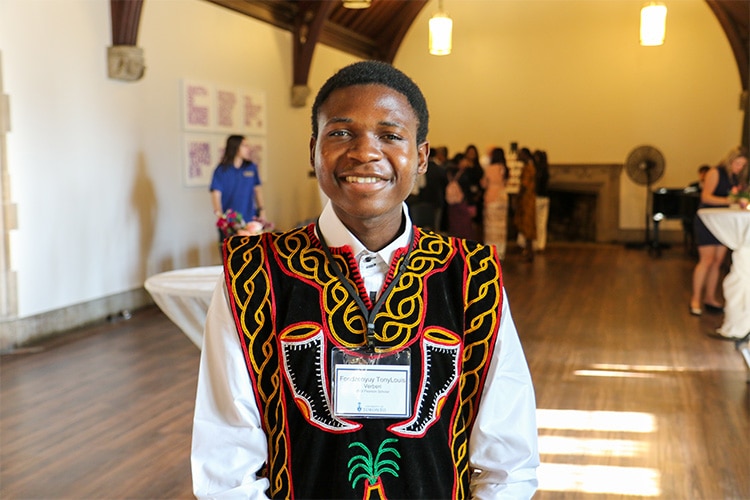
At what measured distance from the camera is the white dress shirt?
4.37 ft

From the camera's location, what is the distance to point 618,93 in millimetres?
14539

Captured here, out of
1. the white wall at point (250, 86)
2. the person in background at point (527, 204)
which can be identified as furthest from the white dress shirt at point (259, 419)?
the person in background at point (527, 204)

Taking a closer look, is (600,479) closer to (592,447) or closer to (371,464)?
(592,447)

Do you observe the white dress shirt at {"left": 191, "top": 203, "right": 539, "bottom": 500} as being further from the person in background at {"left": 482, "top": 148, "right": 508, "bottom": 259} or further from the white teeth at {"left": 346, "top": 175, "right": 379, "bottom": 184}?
the person in background at {"left": 482, "top": 148, "right": 508, "bottom": 259}

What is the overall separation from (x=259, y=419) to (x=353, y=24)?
13198 mm

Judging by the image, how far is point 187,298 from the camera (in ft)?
12.4

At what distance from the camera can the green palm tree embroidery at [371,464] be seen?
1.33m

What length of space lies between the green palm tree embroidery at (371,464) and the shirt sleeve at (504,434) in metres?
0.15

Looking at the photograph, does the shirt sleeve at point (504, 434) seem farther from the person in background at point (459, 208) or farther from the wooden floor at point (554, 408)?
the person in background at point (459, 208)

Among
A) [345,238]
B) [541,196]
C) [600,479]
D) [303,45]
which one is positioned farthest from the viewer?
[541,196]

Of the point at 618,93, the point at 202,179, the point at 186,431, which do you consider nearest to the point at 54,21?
the point at 202,179

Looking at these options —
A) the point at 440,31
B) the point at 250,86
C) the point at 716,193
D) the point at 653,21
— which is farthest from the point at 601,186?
the point at 653,21

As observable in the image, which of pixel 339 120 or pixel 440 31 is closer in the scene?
pixel 339 120

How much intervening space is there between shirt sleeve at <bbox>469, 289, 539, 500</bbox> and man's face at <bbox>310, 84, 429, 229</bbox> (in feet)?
0.95
